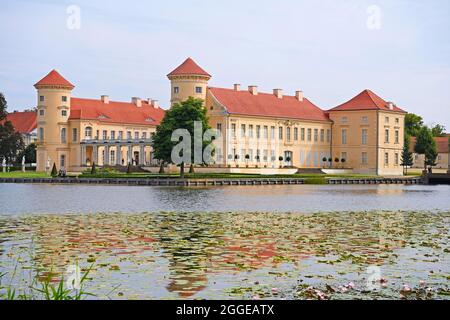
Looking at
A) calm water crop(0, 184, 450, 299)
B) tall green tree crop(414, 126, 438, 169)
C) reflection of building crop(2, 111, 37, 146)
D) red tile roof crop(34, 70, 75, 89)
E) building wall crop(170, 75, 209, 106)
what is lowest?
calm water crop(0, 184, 450, 299)

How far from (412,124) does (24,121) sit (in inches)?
2611

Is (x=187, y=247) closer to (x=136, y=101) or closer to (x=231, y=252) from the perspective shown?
(x=231, y=252)

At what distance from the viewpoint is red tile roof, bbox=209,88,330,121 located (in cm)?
8819

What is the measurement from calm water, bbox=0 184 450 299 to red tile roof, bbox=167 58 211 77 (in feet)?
186

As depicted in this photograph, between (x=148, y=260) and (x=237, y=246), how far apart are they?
3219 mm

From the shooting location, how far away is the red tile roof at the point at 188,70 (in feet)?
280

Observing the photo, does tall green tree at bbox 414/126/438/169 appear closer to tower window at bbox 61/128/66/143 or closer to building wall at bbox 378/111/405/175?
building wall at bbox 378/111/405/175

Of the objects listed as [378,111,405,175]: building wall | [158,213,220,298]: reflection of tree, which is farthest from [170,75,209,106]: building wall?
[158,213,220,298]: reflection of tree

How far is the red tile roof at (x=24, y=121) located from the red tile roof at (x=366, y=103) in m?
49.6

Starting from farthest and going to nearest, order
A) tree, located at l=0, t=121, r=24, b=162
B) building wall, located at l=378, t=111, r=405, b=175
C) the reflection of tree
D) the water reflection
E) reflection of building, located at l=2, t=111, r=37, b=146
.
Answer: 1. reflection of building, located at l=2, t=111, r=37, b=146
2. tree, located at l=0, t=121, r=24, b=162
3. building wall, located at l=378, t=111, r=405, b=175
4. the water reflection
5. the reflection of tree

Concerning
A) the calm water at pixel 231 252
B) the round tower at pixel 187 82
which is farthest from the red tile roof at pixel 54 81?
the calm water at pixel 231 252

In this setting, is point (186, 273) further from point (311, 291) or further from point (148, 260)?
point (311, 291)

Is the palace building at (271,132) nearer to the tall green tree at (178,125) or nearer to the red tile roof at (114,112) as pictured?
the red tile roof at (114,112)

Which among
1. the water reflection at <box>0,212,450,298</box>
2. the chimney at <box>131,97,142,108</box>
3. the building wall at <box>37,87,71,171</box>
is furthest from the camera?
the chimney at <box>131,97,142,108</box>
